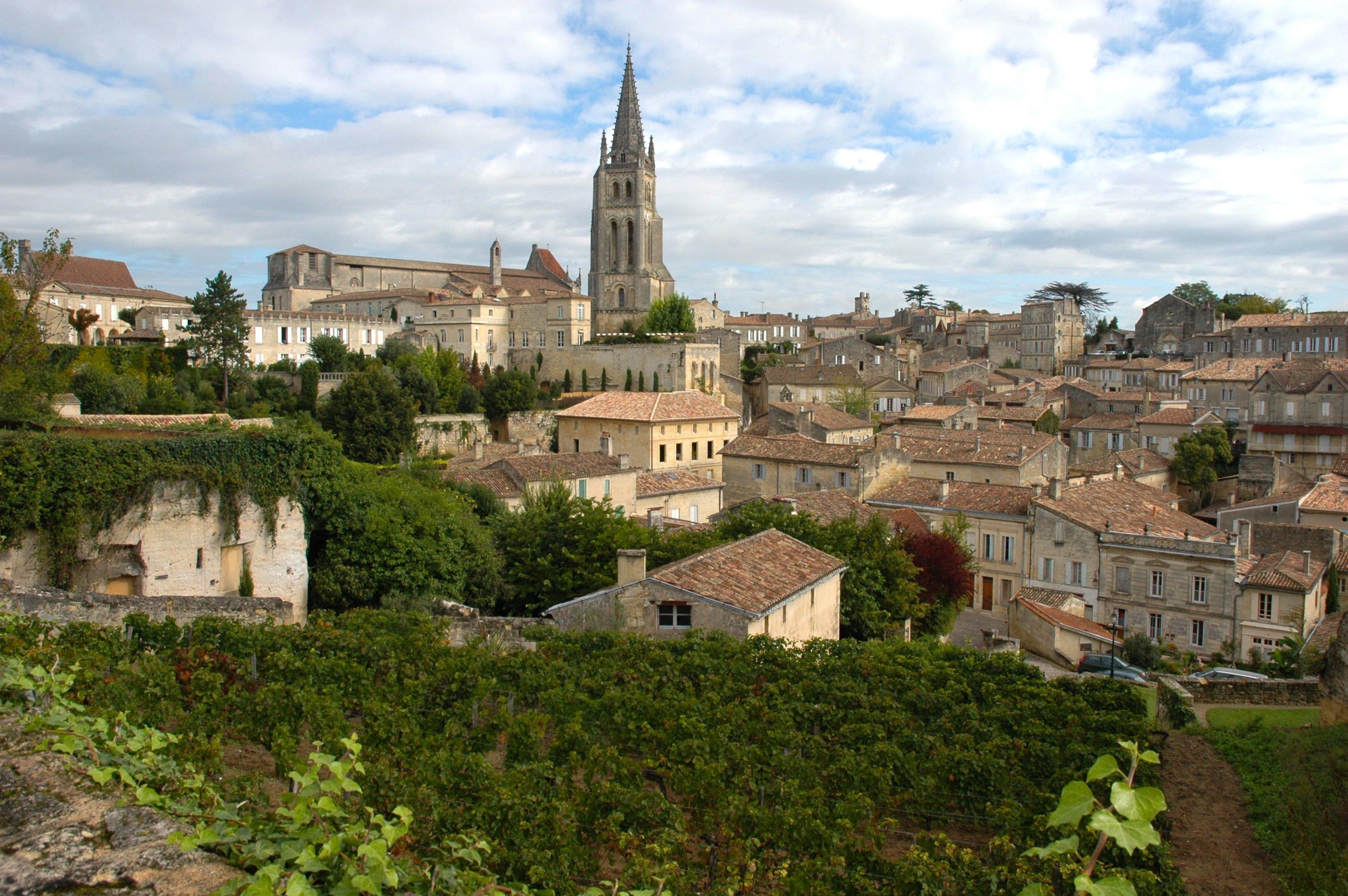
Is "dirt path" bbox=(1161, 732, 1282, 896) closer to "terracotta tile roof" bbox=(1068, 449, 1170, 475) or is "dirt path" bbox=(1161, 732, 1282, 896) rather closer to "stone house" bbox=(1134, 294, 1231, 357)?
"terracotta tile roof" bbox=(1068, 449, 1170, 475)

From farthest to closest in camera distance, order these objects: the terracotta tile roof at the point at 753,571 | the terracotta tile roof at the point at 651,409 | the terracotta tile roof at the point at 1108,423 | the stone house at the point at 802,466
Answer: the terracotta tile roof at the point at 1108,423 → the terracotta tile roof at the point at 651,409 → the stone house at the point at 802,466 → the terracotta tile roof at the point at 753,571

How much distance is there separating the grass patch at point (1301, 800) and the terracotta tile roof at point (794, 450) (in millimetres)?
25292

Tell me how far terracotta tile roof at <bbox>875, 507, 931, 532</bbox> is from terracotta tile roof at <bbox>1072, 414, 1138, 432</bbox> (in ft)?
76.6

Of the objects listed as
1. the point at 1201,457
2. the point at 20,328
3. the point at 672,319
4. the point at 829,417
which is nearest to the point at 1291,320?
the point at 1201,457

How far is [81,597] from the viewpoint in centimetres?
1327

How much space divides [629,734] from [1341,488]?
38.1 meters

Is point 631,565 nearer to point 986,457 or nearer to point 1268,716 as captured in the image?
point 1268,716

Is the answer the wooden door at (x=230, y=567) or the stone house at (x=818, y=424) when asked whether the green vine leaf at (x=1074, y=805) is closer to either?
the wooden door at (x=230, y=567)

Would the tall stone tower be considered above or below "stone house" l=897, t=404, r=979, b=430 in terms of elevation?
above

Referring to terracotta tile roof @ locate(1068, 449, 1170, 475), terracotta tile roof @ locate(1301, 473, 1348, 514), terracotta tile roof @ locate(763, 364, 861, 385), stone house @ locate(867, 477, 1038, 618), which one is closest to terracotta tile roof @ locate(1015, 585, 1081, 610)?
stone house @ locate(867, 477, 1038, 618)

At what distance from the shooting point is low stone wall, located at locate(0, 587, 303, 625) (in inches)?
499

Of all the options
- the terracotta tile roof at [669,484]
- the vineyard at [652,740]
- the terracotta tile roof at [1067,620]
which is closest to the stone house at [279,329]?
the terracotta tile roof at [669,484]

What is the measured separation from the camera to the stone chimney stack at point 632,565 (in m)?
17.0

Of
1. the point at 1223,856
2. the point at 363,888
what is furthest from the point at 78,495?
the point at 1223,856
